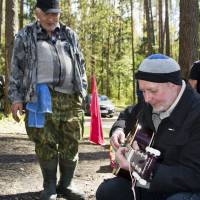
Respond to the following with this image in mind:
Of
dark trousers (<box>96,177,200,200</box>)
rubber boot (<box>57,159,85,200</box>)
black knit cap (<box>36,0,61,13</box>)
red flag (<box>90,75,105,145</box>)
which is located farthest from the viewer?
red flag (<box>90,75,105,145</box>)

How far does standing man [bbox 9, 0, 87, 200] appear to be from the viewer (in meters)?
5.09

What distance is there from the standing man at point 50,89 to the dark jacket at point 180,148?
6.06ft

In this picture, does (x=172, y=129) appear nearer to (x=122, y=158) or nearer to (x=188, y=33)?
(x=122, y=158)

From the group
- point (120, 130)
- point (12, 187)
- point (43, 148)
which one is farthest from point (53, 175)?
point (120, 130)

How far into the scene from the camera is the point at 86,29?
45.5m

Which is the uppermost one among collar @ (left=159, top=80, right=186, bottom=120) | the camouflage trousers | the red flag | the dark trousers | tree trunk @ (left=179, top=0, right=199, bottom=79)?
tree trunk @ (left=179, top=0, right=199, bottom=79)

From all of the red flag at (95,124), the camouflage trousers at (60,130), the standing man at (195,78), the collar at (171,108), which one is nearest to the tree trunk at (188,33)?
the red flag at (95,124)

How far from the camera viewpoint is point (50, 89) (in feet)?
17.0

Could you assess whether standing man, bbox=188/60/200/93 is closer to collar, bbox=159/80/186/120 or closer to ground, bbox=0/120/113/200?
ground, bbox=0/120/113/200

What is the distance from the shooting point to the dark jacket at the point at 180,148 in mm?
3309

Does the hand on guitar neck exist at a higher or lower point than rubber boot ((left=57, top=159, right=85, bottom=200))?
higher

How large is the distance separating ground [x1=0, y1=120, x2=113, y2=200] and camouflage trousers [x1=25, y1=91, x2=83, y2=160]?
0.58 m

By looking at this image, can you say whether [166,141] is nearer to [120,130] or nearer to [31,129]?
[120,130]

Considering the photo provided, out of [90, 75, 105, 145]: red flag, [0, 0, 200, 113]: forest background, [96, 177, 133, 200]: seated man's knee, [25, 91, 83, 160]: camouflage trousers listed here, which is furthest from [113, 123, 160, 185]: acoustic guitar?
[0, 0, 200, 113]: forest background
